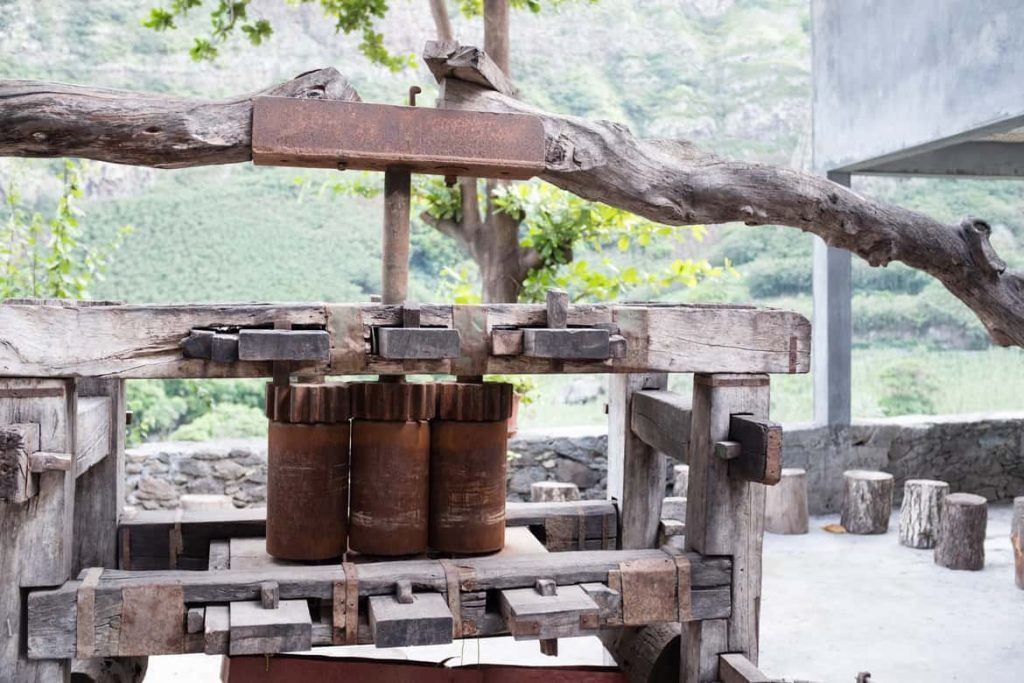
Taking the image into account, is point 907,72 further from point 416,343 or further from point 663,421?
point 416,343

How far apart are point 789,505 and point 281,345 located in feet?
18.1

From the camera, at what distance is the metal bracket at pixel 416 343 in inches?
83.4

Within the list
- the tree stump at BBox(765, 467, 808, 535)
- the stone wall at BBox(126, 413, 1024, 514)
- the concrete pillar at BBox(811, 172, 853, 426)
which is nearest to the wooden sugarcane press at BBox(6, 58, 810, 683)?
the stone wall at BBox(126, 413, 1024, 514)

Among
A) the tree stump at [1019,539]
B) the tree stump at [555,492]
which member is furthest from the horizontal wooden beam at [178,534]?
the tree stump at [1019,539]

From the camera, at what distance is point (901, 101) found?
6.53m

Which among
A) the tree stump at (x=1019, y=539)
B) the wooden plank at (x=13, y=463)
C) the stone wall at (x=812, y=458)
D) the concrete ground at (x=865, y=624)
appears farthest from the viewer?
the stone wall at (x=812, y=458)

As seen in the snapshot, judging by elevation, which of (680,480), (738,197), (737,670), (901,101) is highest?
(901,101)

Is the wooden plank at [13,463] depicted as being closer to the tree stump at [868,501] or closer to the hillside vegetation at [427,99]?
the tree stump at [868,501]

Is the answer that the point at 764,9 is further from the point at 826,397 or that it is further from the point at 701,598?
the point at 701,598

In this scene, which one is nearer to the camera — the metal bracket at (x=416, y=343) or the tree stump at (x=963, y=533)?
the metal bracket at (x=416, y=343)

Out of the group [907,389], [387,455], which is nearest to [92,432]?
[387,455]

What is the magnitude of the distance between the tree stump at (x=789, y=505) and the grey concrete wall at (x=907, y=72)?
91.9 inches

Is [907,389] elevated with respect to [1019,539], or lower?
elevated

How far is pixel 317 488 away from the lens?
2391 millimetres
